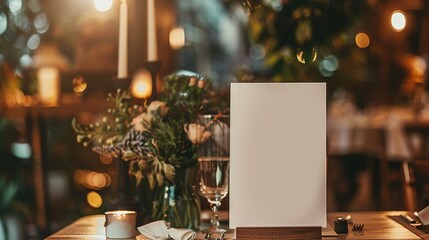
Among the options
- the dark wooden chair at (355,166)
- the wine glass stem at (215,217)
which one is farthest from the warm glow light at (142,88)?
the dark wooden chair at (355,166)

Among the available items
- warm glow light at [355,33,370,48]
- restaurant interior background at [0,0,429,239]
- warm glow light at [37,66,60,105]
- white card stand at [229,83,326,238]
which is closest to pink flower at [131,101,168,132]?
white card stand at [229,83,326,238]

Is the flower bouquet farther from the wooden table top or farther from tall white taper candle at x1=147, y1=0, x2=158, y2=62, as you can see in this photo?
tall white taper candle at x1=147, y1=0, x2=158, y2=62

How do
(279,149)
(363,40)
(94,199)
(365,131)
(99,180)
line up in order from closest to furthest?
(279,149)
(94,199)
(99,180)
(365,131)
(363,40)

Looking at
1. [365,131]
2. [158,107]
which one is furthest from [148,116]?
[365,131]

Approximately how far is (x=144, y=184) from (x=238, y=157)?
1.94 ft

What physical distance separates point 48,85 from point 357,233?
4.65m

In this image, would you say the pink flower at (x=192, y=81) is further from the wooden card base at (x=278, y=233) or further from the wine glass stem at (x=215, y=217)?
the wooden card base at (x=278, y=233)

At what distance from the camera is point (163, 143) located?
2398 mm

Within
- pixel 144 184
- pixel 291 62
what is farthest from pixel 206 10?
pixel 144 184

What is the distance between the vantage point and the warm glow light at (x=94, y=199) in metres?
6.59

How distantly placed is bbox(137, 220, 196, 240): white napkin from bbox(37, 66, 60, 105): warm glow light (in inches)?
172

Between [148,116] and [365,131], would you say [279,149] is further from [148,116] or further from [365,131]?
[365,131]

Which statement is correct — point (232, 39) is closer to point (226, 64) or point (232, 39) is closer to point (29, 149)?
point (226, 64)

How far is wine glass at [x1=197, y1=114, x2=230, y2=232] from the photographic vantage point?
2.27 metres
